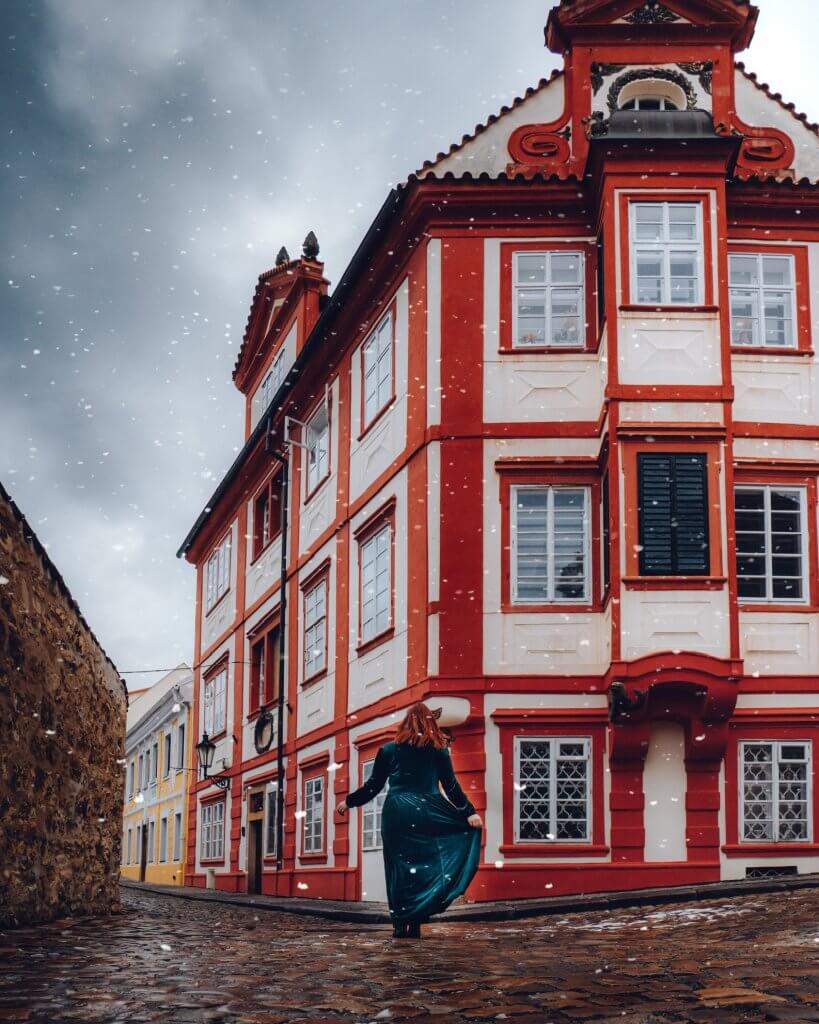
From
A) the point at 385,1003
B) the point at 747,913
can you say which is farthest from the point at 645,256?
the point at 385,1003

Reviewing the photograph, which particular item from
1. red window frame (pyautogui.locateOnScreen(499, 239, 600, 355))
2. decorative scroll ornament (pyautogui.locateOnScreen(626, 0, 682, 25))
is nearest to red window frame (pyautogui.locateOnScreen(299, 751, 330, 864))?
red window frame (pyautogui.locateOnScreen(499, 239, 600, 355))

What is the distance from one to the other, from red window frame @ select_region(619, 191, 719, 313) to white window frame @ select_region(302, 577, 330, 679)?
8071 mm

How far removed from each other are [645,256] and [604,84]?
3350 mm

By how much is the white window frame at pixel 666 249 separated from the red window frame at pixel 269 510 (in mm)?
11413

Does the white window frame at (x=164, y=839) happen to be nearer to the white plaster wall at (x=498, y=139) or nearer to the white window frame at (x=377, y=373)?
the white window frame at (x=377, y=373)

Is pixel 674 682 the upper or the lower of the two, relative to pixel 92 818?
upper

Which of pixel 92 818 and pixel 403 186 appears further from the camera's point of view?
pixel 403 186

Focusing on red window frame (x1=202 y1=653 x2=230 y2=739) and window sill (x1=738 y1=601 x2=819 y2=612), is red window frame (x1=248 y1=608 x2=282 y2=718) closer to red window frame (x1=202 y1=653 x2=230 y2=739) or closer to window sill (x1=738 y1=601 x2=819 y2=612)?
red window frame (x1=202 y1=653 x2=230 y2=739)

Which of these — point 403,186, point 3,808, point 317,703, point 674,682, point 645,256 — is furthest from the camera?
point 317,703

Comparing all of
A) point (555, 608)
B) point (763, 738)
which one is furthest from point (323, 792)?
point (763, 738)

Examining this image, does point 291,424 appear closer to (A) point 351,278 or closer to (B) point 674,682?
(A) point 351,278

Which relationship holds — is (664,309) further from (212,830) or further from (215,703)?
(212,830)

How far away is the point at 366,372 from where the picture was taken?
74.1 feet

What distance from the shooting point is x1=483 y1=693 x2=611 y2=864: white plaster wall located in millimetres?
17562
